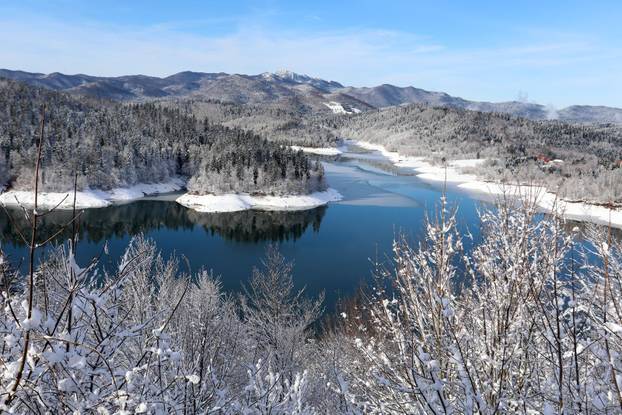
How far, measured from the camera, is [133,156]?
7094 centimetres

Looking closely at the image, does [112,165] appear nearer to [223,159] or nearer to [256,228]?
[223,159]

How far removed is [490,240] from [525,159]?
125691 millimetres

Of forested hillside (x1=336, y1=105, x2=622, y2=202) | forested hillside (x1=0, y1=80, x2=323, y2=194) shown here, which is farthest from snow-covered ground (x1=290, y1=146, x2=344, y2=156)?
forested hillside (x1=0, y1=80, x2=323, y2=194)

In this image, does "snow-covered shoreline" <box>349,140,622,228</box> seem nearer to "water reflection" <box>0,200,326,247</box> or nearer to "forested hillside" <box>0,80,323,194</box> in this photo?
"water reflection" <box>0,200,326,247</box>

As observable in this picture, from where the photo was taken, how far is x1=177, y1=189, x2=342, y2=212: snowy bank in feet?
200

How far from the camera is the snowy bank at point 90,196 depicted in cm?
5486

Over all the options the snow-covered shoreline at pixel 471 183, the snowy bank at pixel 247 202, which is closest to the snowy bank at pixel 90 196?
the snowy bank at pixel 247 202

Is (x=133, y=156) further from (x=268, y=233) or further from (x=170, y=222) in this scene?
(x=268, y=233)

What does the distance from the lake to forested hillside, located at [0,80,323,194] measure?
24.1ft

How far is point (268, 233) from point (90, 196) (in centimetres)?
2900

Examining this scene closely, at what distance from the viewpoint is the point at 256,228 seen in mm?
51469

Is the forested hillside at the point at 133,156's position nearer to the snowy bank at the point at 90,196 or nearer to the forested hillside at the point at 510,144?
the snowy bank at the point at 90,196

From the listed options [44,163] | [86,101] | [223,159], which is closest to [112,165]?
[44,163]

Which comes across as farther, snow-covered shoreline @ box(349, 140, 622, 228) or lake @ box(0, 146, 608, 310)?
snow-covered shoreline @ box(349, 140, 622, 228)
